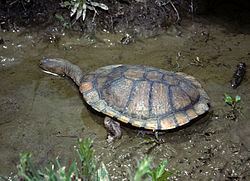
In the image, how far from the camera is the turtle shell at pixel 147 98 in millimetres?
4371

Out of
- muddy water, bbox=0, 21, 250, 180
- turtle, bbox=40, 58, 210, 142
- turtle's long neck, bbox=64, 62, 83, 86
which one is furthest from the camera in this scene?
turtle's long neck, bbox=64, 62, 83, 86

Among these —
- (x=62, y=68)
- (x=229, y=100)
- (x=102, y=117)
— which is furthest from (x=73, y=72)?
(x=229, y=100)

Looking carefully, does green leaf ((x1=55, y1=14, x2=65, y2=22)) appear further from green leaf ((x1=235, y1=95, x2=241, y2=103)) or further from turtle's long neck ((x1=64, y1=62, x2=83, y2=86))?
green leaf ((x1=235, y1=95, x2=241, y2=103))

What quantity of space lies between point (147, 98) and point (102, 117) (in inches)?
28.5

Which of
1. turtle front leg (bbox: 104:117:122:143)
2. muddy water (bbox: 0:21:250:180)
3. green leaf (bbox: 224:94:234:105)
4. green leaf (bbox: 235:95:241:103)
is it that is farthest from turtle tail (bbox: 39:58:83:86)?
green leaf (bbox: 235:95:241:103)

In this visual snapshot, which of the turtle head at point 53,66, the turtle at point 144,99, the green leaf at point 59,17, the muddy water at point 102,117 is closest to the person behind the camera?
the muddy water at point 102,117

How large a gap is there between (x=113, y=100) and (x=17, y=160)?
4.34 ft

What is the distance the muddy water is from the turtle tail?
0.37 feet

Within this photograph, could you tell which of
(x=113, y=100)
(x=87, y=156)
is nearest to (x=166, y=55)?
(x=113, y=100)

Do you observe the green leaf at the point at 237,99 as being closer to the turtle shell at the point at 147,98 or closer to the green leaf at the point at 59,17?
the turtle shell at the point at 147,98

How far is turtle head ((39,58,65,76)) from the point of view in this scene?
17.7 feet

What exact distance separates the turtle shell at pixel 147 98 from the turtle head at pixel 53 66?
2.74 ft

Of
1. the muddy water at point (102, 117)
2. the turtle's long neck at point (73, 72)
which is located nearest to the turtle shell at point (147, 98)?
the muddy water at point (102, 117)

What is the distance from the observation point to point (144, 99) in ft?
14.5
